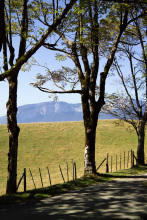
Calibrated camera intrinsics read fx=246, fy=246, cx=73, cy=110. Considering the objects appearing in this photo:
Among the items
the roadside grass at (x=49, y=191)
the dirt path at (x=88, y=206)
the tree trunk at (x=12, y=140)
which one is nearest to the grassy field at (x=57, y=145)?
the roadside grass at (x=49, y=191)

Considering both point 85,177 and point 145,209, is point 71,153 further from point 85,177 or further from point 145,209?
point 145,209

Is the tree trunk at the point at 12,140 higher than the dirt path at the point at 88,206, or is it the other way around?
the tree trunk at the point at 12,140

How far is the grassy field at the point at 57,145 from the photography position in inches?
1731

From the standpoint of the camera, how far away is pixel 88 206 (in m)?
10.1

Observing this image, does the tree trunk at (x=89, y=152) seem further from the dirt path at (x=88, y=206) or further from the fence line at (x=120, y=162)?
the fence line at (x=120, y=162)

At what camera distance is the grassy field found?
4397 centimetres

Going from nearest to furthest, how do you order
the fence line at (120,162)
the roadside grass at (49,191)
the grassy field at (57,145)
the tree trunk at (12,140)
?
the roadside grass at (49,191) → the tree trunk at (12,140) → the fence line at (120,162) → the grassy field at (57,145)

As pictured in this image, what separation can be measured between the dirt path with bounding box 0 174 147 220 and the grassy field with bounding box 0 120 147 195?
22.9 metres

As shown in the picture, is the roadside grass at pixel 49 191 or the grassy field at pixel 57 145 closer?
the roadside grass at pixel 49 191

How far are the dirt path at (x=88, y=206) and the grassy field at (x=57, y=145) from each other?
75.0 ft

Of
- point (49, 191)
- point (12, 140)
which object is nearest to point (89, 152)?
point (49, 191)

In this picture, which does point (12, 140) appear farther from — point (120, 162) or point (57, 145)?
point (57, 145)

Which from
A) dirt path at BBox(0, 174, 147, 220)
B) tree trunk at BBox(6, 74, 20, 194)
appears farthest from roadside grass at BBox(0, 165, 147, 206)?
tree trunk at BBox(6, 74, 20, 194)

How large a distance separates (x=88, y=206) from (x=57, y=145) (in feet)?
151
